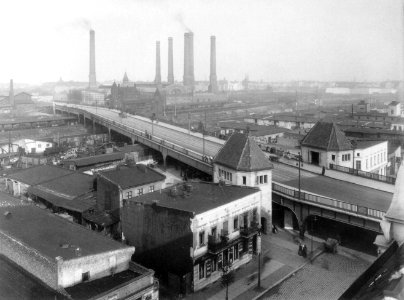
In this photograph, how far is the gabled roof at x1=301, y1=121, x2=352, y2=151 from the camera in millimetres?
49312

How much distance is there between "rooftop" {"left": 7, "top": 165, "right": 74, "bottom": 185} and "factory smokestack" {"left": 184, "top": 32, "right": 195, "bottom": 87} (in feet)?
399

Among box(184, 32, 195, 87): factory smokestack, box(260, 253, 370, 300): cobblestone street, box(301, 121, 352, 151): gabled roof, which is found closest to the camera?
box(260, 253, 370, 300): cobblestone street

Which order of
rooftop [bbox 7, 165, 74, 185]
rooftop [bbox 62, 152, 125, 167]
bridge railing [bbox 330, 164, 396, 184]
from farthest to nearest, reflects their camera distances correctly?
rooftop [bbox 62, 152, 125, 167]
rooftop [bbox 7, 165, 74, 185]
bridge railing [bbox 330, 164, 396, 184]

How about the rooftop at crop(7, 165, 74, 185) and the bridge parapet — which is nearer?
the rooftop at crop(7, 165, 74, 185)

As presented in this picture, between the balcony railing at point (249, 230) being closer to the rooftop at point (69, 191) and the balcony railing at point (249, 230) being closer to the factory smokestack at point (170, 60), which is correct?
the rooftop at point (69, 191)

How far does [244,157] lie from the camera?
38.5 meters

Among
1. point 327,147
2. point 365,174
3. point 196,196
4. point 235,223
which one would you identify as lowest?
point 235,223

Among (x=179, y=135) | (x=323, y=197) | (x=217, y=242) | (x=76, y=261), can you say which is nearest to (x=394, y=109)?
(x=179, y=135)

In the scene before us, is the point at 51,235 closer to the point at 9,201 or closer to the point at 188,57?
the point at 9,201

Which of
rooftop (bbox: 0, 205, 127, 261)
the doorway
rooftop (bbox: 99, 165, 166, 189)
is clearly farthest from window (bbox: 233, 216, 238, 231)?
the doorway

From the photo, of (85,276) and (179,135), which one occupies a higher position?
(179,135)

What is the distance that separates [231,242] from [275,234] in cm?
912

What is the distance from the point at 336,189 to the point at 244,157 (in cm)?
911

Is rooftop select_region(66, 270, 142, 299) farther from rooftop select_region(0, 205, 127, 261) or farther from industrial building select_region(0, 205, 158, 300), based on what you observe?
rooftop select_region(0, 205, 127, 261)
